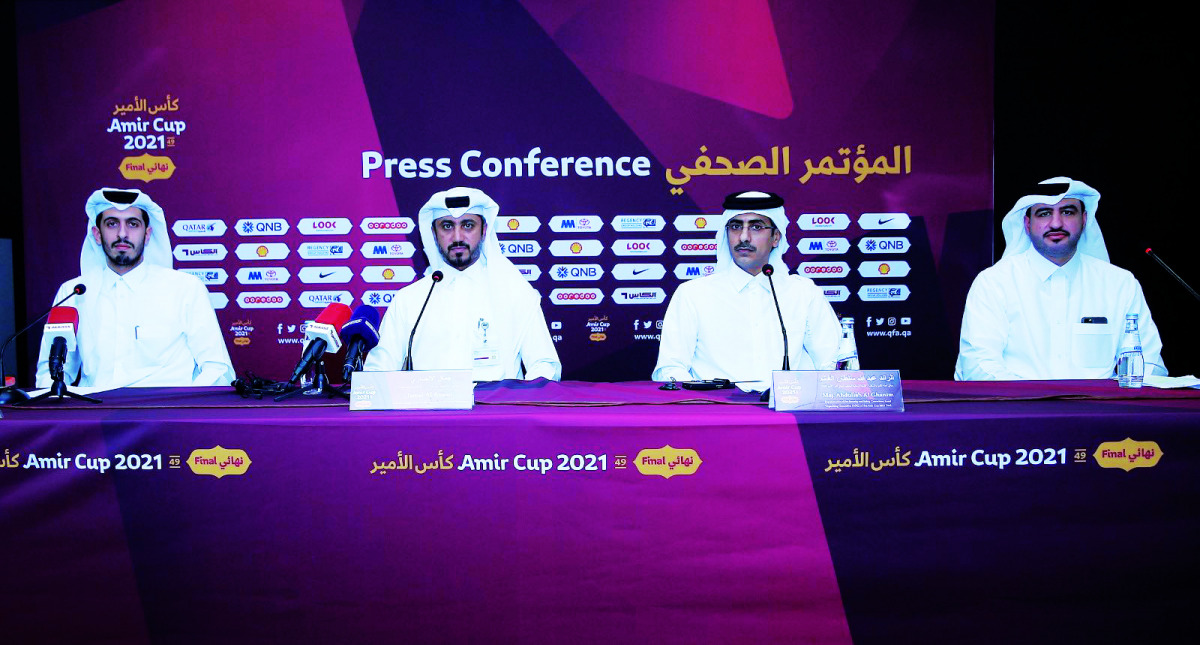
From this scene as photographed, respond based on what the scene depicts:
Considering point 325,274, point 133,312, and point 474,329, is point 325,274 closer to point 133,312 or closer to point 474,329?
point 133,312

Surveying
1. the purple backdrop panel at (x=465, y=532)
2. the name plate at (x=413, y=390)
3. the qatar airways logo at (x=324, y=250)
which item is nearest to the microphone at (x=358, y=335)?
the name plate at (x=413, y=390)

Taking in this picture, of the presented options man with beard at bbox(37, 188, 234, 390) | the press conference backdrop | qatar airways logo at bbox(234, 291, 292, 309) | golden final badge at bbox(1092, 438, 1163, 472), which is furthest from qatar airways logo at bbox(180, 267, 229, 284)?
golden final badge at bbox(1092, 438, 1163, 472)

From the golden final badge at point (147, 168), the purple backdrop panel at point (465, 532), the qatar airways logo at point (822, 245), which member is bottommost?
the purple backdrop panel at point (465, 532)

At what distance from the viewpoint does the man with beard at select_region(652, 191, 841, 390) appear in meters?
3.31

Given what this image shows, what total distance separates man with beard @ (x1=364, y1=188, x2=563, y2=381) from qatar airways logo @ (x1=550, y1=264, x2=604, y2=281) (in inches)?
16.7

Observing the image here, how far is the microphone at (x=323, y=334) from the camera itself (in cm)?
203

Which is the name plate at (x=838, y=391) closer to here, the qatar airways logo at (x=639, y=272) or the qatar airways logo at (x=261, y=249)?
the qatar airways logo at (x=639, y=272)

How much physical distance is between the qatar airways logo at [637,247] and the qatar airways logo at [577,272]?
144 millimetres

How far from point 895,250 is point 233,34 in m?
3.65

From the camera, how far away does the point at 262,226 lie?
3877 millimetres

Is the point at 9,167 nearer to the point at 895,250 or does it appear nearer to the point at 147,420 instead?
the point at 147,420

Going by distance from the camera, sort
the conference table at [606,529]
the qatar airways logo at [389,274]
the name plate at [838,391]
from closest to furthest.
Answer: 1. the conference table at [606,529]
2. the name plate at [838,391]
3. the qatar airways logo at [389,274]

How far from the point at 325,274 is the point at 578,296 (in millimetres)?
1356

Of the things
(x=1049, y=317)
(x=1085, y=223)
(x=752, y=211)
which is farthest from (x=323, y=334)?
(x=1085, y=223)
